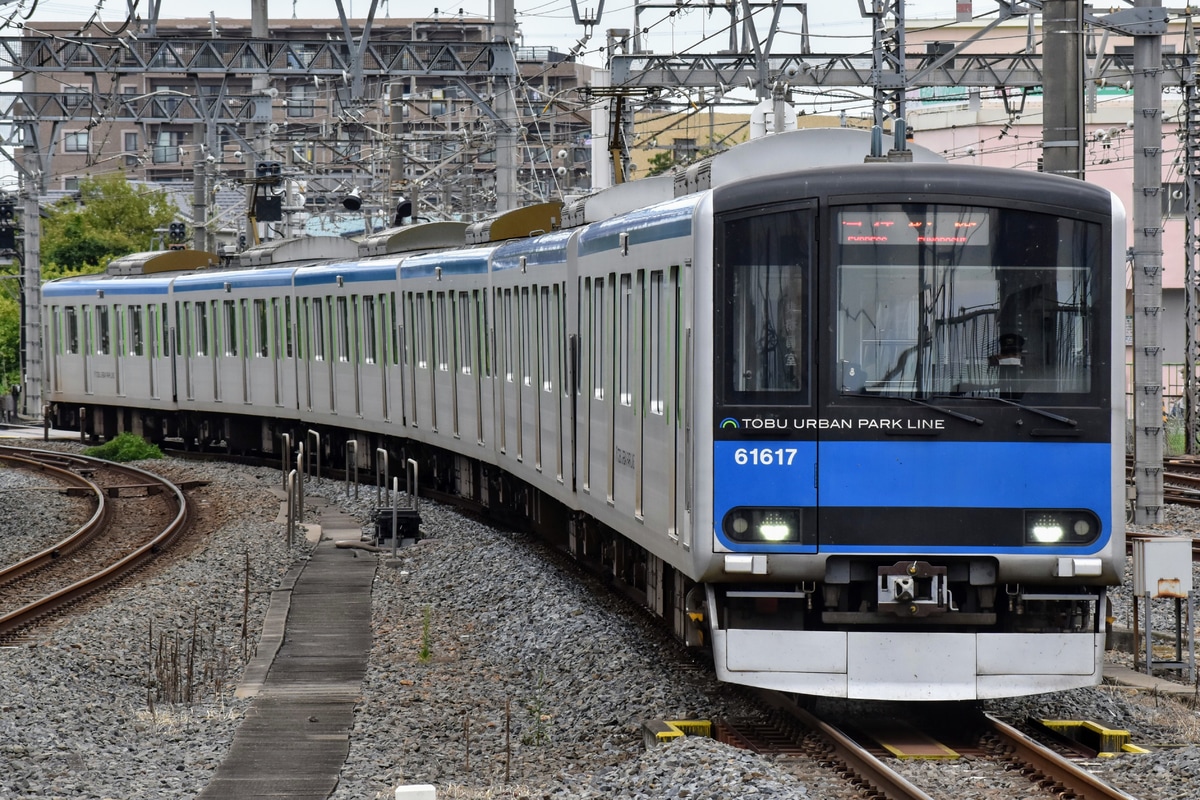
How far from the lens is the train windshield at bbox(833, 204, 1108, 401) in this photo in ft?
27.4

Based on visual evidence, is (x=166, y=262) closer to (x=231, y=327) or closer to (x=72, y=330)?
(x=72, y=330)

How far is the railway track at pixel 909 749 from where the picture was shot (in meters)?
7.39

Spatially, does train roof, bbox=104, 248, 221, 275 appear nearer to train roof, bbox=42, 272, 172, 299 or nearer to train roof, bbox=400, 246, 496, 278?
train roof, bbox=42, 272, 172, 299

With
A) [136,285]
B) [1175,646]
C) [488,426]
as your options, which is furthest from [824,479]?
[136,285]

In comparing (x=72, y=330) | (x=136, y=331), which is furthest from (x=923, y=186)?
(x=72, y=330)

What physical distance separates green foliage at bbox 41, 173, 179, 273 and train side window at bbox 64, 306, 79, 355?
26.4 metres

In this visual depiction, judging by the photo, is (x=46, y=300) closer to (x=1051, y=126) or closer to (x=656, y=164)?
(x=1051, y=126)

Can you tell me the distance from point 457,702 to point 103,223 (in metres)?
53.6

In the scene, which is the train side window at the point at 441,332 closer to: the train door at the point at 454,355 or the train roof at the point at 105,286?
the train door at the point at 454,355

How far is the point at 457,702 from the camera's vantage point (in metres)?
10.2

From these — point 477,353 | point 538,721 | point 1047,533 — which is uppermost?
point 477,353

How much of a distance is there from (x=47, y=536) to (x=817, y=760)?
13.0 meters

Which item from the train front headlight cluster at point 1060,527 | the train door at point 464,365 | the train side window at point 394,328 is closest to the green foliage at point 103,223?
the train side window at point 394,328

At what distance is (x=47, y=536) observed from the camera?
19359mm
